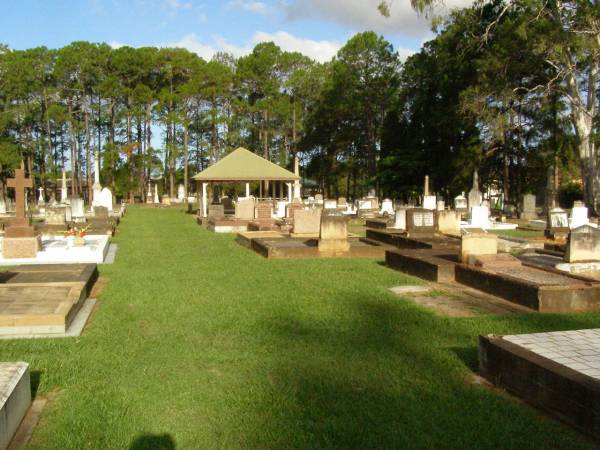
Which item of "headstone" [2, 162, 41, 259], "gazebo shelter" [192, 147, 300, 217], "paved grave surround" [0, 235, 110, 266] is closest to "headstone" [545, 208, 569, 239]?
"paved grave surround" [0, 235, 110, 266]

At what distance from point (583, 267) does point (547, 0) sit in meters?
19.2

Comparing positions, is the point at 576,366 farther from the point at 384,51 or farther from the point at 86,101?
the point at 86,101

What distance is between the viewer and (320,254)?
1395 cm

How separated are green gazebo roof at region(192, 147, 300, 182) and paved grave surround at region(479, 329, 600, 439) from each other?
2936cm

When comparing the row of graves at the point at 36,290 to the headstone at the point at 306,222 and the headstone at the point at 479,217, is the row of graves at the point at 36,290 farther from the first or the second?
the headstone at the point at 479,217

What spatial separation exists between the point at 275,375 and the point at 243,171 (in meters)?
30.2

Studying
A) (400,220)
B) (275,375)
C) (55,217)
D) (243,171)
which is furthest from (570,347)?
(243,171)

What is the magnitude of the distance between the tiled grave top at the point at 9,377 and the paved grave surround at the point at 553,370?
11.8 ft

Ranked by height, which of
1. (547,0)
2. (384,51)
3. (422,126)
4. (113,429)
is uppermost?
(384,51)

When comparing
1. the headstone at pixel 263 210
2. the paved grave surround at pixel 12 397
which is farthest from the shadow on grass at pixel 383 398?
the headstone at pixel 263 210

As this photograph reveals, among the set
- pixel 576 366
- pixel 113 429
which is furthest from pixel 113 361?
pixel 576 366

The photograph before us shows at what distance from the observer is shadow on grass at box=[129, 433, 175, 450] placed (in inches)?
151

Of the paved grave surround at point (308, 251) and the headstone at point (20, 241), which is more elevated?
the headstone at point (20, 241)

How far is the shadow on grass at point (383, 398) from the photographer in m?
3.95
